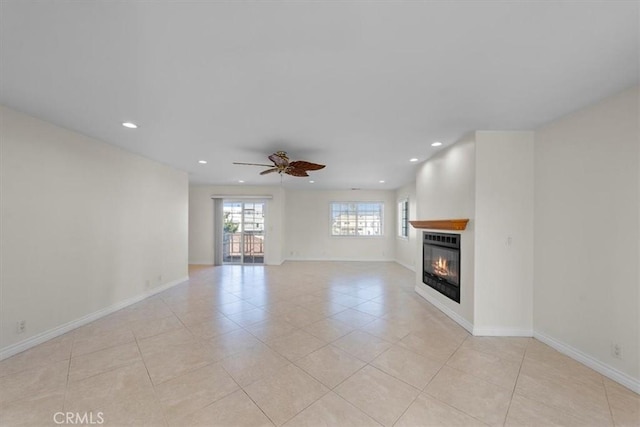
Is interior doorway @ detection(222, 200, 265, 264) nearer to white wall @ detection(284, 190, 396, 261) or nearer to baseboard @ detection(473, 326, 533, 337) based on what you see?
white wall @ detection(284, 190, 396, 261)

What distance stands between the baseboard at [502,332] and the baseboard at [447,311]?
0.08 meters

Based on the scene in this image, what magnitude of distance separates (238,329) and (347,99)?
9.88 feet

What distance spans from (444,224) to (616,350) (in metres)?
1.89

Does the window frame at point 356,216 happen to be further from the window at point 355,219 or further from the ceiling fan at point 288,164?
the ceiling fan at point 288,164

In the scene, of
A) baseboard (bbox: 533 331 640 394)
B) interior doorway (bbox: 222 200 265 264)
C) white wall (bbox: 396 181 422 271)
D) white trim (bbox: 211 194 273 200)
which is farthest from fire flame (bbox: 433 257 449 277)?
interior doorway (bbox: 222 200 265 264)

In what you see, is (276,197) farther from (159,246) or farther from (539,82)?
(539,82)

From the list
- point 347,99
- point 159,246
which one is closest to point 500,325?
point 347,99

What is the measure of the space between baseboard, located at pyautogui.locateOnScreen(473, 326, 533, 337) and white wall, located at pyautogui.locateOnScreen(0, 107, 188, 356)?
5.13m

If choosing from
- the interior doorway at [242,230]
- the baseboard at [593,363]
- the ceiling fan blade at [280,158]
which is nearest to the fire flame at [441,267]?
the baseboard at [593,363]

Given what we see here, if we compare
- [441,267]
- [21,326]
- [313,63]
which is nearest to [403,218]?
[441,267]

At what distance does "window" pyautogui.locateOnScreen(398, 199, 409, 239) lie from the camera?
7.17 m

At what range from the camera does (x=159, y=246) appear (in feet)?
15.0

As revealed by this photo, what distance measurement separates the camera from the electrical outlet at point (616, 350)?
2.03 m

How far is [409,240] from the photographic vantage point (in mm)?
6895
